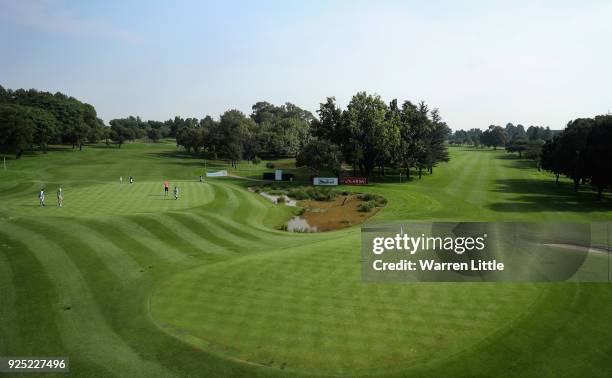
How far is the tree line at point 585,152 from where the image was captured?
56.6m

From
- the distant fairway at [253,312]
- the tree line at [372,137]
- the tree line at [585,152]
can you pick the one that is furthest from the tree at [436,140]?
the distant fairway at [253,312]

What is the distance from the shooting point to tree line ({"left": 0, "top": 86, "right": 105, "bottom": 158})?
4075 inches

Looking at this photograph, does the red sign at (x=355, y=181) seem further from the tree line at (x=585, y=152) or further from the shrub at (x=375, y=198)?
the tree line at (x=585, y=152)

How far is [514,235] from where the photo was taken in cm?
3009

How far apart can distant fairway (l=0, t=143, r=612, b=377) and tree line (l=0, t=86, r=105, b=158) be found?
91883 millimetres

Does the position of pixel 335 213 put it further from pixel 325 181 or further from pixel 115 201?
pixel 115 201

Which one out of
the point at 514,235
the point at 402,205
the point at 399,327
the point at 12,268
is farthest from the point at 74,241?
the point at 402,205

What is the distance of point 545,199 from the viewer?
59750 millimetres

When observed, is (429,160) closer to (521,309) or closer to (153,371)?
(521,309)

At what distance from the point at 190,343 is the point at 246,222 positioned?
28452 millimetres

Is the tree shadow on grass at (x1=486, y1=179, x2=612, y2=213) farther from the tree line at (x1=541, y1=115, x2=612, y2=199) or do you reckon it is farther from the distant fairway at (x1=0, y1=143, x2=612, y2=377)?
the distant fairway at (x1=0, y1=143, x2=612, y2=377)

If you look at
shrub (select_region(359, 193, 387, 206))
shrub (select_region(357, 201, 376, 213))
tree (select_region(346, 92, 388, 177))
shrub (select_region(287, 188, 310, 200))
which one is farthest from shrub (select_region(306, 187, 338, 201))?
tree (select_region(346, 92, 388, 177))

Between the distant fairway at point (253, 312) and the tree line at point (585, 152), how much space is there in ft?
150

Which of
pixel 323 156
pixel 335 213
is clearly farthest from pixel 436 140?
pixel 335 213
